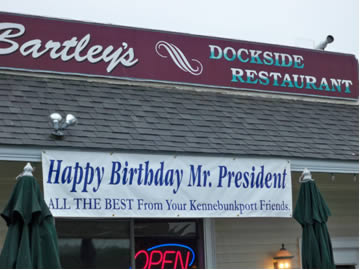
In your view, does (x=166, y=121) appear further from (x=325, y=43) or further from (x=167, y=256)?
(x=325, y=43)

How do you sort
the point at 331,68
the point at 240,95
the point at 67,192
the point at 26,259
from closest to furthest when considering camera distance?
the point at 26,259
the point at 67,192
the point at 240,95
the point at 331,68

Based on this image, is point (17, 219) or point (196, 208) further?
point (196, 208)

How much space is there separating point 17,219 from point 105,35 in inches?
170

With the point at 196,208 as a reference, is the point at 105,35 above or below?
above

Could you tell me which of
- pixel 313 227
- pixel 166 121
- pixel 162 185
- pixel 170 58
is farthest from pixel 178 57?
pixel 313 227

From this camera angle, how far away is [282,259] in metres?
10.4

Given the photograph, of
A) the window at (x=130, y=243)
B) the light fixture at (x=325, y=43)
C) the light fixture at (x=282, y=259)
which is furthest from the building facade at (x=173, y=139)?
the light fixture at (x=325, y=43)

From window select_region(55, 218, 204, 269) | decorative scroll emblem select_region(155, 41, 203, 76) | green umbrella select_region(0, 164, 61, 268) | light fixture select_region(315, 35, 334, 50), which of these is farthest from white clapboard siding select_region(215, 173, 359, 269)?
green umbrella select_region(0, 164, 61, 268)

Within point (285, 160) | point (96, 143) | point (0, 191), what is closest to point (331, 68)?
point (285, 160)

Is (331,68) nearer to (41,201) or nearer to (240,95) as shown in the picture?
(240,95)

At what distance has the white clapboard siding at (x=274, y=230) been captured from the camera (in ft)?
33.6

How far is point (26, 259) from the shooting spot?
682 centimetres

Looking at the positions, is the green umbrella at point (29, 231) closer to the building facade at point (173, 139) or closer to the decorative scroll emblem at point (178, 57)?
the building facade at point (173, 139)

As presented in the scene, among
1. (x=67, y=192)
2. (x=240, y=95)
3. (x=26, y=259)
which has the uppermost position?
(x=240, y=95)
